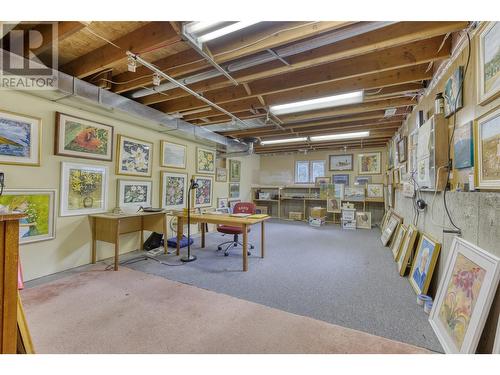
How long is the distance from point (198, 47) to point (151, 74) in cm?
114

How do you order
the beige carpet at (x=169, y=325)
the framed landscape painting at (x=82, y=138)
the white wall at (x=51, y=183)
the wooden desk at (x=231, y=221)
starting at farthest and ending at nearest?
the wooden desk at (x=231, y=221)
the framed landscape painting at (x=82, y=138)
the white wall at (x=51, y=183)
the beige carpet at (x=169, y=325)

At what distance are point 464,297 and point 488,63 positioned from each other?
1.64 metres

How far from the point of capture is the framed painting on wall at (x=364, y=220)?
6520mm

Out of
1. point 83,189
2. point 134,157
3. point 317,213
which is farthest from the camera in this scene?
point 317,213

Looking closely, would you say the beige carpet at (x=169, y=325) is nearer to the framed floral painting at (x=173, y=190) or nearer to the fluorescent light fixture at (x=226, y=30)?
the framed floral painting at (x=173, y=190)

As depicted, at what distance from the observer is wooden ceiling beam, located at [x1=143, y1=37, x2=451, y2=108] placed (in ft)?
7.35

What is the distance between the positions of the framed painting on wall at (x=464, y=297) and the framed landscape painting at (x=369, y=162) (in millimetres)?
5700

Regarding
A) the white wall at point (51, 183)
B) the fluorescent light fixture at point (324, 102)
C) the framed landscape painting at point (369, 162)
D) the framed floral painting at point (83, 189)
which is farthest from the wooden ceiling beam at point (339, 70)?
the framed landscape painting at point (369, 162)

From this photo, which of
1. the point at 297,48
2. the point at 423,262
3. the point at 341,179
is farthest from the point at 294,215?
the point at 297,48

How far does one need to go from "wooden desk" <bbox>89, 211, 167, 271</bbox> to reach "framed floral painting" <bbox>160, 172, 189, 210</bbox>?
0.57 meters

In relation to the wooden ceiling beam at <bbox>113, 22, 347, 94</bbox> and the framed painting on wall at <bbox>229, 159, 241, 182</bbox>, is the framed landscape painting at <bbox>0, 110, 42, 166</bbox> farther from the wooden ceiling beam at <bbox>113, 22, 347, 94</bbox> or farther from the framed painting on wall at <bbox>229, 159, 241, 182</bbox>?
the framed painting on wall at <bbox>229, 159, 241, 182</bbox>

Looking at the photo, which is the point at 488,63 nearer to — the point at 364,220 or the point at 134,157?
the point at 134,157

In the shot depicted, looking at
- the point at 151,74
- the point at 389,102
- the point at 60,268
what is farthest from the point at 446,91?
the point at 60,268

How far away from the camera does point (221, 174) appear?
630 cm
